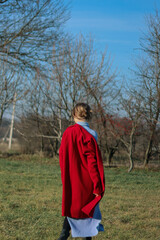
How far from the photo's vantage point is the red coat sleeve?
3.06m

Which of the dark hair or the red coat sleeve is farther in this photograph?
the dark hair

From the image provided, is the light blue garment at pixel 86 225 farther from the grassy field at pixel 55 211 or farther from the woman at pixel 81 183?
the grassy field at pixel 55 211

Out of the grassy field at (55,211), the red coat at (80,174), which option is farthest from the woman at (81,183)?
the grassy field at (55,211)

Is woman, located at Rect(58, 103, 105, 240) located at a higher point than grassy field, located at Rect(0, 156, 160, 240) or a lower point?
higher

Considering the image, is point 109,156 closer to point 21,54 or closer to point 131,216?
point 21,54

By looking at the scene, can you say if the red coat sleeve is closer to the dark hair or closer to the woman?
the woman

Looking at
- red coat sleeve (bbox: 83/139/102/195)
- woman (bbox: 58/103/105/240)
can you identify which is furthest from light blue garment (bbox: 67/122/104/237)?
red coat sleeve (bbox: 83/139/102/195)

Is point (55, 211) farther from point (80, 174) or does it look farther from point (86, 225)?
point (80, 174)

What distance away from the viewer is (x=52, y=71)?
45.1 ft

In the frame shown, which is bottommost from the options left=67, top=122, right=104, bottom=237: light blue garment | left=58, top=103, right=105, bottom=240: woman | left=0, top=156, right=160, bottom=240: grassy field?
left=0, top=156, right=160, bottom=240: grassy field

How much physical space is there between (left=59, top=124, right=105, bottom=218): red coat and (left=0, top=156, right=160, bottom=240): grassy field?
841 millimetres

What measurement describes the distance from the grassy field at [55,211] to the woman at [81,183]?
758 millimetres

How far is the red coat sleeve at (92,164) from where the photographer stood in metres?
3.06

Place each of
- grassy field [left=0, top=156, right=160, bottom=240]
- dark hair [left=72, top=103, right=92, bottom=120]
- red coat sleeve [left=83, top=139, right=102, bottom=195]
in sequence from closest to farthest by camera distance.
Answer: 1. red coat sleeve [left=83, top=139, right=102, bottom=195]
2. dark hair [left=72, top=103, right=92, bottom=120]
3. grassy field [left=0, top=156, right=160, bottom=240]
